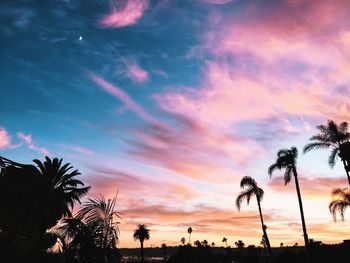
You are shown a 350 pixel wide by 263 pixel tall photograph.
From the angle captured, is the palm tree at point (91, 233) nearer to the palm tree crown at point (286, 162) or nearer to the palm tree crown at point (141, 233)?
the palm tree crown at point (286, 162)

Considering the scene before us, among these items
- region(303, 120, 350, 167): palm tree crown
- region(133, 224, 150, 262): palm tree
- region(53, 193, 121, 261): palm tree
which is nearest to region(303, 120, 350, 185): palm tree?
region(303, 120, 350, 167): palm tree crown

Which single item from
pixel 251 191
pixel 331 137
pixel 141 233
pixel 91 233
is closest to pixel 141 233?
pixel 141 233

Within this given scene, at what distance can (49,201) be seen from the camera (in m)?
6.24

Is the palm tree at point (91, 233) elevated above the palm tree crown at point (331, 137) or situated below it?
below

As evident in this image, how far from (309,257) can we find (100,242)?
114 ft

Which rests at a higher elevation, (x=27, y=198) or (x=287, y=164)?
(x=287, y=164)

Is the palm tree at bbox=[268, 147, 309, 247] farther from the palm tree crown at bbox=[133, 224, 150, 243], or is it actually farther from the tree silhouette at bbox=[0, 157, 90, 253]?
the palm tree crown at bbox=[133, 224, 150, 243]

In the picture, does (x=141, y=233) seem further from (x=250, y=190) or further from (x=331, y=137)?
(x=331, y=137)

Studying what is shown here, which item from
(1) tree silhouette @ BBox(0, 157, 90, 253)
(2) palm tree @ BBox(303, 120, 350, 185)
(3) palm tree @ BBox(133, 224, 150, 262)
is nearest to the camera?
(1) tree silhouette @ BBox(0, 157, 90, 253)

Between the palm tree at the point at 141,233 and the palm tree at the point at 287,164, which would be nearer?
the palm tree at the point at 287,164

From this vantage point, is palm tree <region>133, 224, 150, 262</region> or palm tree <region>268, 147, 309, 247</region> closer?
palm tree <region>268, 147, 309, 247</region>

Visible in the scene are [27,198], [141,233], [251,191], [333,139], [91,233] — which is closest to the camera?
[27,198]

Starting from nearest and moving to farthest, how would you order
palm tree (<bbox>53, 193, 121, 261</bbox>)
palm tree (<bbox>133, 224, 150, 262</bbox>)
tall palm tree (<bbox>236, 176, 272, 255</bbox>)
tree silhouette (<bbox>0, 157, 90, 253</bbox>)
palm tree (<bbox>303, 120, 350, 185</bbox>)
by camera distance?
tree silhouette (<bbox>0, 157, 90, 253</bbox>), palm tree (<bbox>53, 193, 121, 261</bbox>), palm tree (<bbox>303, 120, 350, 185</bbox>), tall palm tree (<bbox>236, 176, 272, 255</bbox>), palm tree (<bbox>133, 224, 150, 262</bbox>)

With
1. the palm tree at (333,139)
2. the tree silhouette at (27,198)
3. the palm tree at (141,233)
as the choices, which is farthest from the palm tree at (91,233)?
the palm tree at (141,233)
